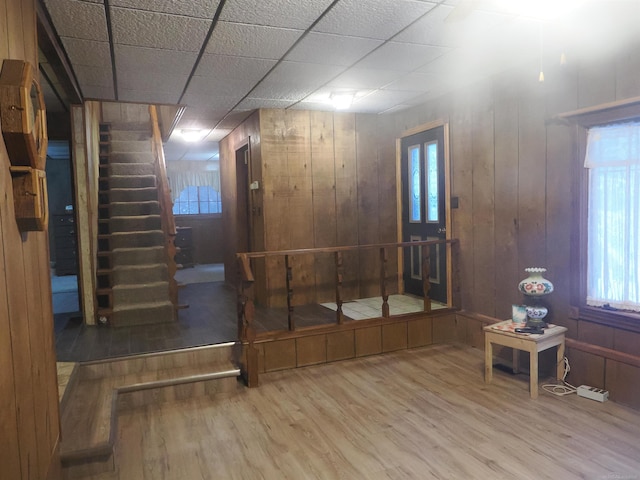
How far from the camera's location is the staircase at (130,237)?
4.54 meters

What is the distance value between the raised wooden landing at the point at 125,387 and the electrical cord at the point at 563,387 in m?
2.27

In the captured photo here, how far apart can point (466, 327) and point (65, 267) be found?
755 centimetres

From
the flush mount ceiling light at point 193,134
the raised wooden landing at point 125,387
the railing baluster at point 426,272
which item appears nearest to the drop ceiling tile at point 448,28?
the railing baluster at point 426,272

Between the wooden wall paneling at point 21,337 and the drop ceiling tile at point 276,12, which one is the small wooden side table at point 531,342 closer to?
the drop ceiling tile at point 276,12

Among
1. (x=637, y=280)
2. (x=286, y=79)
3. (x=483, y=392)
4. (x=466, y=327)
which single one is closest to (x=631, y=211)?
(x=637, y=280)

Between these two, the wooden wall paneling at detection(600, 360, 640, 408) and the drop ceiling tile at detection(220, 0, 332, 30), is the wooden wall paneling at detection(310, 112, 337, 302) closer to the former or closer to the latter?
the drop ceiling tile at detection(220, 0, 332, 30)

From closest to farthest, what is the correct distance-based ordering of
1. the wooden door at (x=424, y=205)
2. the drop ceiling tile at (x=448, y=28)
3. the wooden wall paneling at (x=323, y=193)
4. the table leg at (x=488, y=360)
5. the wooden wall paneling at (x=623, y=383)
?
the drop ceiling tile at (x=448, y=28)
the wooden wall paneling at (x=623, y=383)
the table leg at (x=488, y=360)
the wooden door at (x=424, y=205)
the wooden wall paneling at (x=323, y=193)

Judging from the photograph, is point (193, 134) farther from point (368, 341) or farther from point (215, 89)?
point (368, 341)

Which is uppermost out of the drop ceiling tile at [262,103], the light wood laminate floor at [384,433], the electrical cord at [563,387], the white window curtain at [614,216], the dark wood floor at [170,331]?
the drop ceiling tile at [262,103]

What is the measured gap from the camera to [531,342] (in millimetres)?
3012

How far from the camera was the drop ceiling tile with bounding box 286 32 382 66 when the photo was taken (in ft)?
9.51

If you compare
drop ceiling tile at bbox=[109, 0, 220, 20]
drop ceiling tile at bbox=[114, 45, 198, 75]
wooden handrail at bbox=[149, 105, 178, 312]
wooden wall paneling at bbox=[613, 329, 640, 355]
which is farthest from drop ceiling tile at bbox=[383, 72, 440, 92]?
wooden handrail at bbox=[149, 105, 178, 312]

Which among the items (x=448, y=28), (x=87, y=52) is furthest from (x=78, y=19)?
(x=448, y=28)

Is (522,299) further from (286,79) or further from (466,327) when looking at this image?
(286,79)
